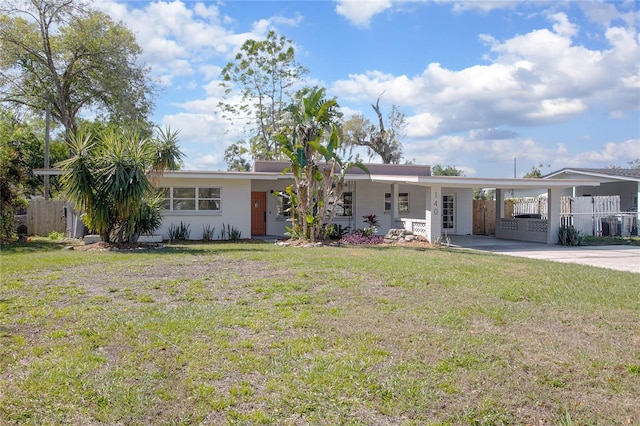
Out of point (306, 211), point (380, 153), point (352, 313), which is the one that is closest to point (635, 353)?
point (352, 313)

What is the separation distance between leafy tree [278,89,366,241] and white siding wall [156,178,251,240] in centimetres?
318

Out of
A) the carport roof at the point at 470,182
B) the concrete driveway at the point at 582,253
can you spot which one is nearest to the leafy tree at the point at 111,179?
the carport roof at the point at 470,182

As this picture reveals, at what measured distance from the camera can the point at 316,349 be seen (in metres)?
5.39

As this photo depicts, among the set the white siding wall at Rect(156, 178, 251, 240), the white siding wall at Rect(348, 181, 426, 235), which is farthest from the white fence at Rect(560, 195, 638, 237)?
the white siding wall at Rect(156, 178, 251, 240)

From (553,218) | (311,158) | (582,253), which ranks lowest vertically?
(582,253)

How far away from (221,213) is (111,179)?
5.92 metres

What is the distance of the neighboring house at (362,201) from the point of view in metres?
18.1

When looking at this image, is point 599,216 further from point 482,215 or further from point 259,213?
point 259,213

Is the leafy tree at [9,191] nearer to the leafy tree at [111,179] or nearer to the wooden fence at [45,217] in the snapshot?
the wooden fence at [45,217]

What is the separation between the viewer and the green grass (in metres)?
4.14

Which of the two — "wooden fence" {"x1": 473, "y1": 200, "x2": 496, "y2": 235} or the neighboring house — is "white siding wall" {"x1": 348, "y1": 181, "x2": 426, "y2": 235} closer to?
the neighboring house

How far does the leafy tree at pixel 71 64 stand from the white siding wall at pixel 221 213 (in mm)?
10816

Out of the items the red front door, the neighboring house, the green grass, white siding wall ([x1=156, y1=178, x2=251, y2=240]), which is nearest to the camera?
the green grass

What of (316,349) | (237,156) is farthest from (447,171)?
(316,349)
